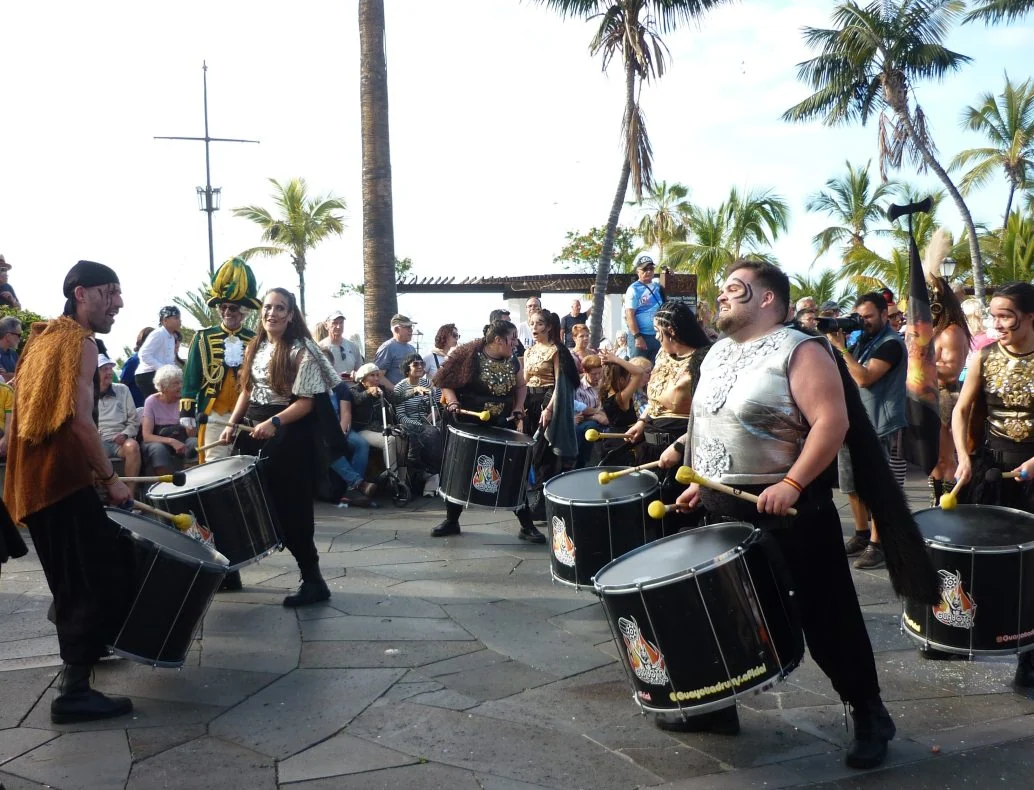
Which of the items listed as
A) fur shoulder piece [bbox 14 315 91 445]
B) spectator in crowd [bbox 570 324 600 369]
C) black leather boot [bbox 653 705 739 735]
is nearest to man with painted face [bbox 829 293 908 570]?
black leather boot [bbox 653 705 739 735]

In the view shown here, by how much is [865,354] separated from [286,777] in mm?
5103

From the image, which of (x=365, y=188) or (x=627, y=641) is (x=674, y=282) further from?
(x=627, y=641)

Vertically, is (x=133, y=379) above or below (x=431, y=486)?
above

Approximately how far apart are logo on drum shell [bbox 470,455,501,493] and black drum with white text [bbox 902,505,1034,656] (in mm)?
3464

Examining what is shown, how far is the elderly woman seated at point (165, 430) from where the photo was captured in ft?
28.8

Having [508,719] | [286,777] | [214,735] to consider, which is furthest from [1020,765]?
[214,735]

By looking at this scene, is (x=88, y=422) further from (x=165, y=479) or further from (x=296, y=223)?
(x=296, y=223)

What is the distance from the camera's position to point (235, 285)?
6.33 meters

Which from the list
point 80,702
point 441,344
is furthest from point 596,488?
point 441,344

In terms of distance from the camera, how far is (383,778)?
3.52 m

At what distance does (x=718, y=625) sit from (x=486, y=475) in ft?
12.9

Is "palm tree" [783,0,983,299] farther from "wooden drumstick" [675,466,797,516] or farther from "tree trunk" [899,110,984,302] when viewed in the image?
"wooden drumstick" [675,466,797,516]

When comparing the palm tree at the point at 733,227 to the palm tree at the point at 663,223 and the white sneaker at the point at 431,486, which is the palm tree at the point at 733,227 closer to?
the palm tree at the point at 663,223

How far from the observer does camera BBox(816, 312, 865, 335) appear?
16.4ft
